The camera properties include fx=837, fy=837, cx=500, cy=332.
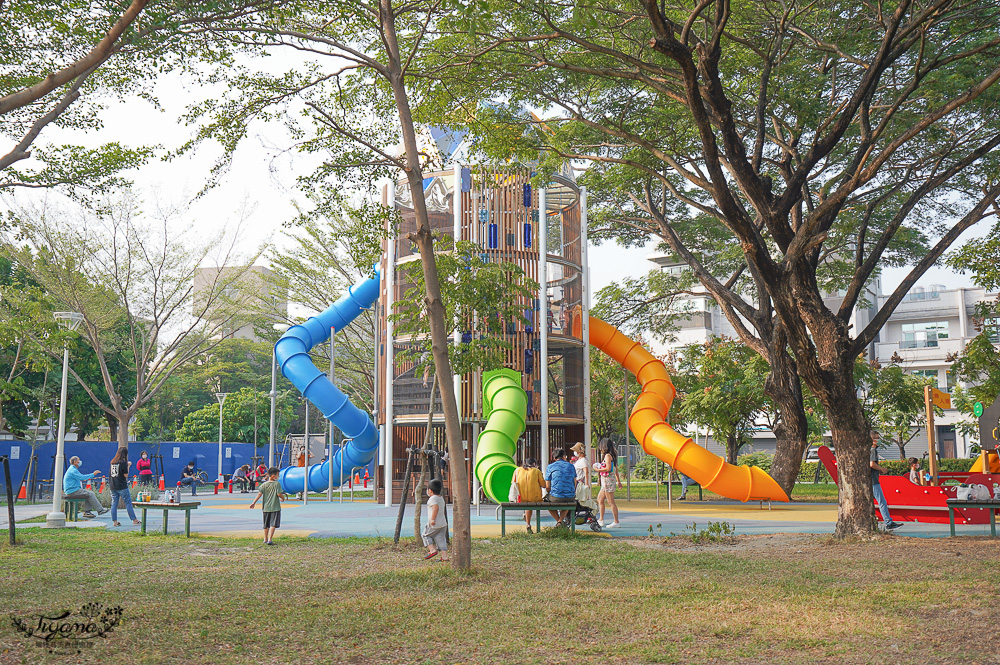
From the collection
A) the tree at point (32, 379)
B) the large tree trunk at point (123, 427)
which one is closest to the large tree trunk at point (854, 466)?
the tree at point (32, 379)

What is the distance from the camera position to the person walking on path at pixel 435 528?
10.3m

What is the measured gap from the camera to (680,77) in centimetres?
1147

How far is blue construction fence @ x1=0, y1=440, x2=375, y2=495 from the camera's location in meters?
30.2

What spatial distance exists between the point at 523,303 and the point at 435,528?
10.1m

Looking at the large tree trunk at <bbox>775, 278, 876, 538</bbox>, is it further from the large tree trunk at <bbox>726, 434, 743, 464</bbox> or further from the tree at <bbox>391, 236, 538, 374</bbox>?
the large tree trunk at <bbox>726, 434, 743, 464</bbox>

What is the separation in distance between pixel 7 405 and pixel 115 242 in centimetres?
1254

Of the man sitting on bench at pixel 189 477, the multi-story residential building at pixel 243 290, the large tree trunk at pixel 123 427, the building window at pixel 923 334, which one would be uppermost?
the building window at pixel 923 334

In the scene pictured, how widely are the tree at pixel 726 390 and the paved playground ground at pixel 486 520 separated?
3.45 meters

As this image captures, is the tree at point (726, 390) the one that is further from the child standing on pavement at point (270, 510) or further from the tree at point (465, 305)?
the child standing on pavement at point (270, 510)

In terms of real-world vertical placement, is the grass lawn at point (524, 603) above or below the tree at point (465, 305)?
below

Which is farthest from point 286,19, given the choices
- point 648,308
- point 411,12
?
point 648,308

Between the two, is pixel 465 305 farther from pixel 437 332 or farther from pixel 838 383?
pixel 838 383

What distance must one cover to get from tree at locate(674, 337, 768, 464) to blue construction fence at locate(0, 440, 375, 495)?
58.4 ft

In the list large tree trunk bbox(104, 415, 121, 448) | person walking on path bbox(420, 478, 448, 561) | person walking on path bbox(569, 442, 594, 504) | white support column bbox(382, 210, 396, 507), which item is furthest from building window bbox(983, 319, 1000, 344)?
large tree trunk bbox(104, 415, 121, 448)
